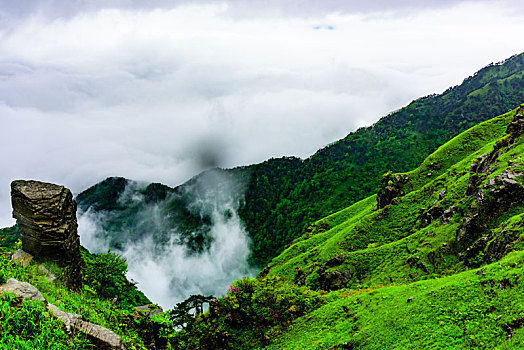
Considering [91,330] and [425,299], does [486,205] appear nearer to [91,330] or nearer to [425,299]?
[425,299]

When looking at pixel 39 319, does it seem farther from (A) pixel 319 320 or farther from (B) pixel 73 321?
(A) pixel 319 320

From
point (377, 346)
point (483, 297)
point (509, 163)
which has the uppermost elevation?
point (509, 163)

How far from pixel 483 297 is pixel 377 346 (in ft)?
33.4

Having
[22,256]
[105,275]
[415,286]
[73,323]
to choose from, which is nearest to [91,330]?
[73,323]

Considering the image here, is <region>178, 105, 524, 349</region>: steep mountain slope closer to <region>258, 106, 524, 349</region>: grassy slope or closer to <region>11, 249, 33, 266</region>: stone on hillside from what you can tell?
<region>258, 106, 524, 349</region>: grassy slope

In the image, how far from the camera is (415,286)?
3462cm

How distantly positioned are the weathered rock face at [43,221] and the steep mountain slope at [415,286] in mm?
24246

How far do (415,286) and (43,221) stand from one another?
132 feet

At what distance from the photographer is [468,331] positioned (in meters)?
22.7

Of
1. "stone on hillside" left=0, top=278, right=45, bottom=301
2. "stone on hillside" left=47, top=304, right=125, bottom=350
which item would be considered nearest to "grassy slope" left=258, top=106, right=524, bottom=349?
"stone on hillside" left=47, top=304, right=125, bottom=350

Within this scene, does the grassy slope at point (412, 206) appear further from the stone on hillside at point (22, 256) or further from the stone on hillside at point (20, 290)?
the stone on hillside at point (22, 256)

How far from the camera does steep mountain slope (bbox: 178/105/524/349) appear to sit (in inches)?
965

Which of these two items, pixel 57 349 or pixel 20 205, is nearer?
pixel 57 349

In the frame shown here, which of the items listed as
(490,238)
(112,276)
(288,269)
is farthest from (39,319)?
(288,269)
